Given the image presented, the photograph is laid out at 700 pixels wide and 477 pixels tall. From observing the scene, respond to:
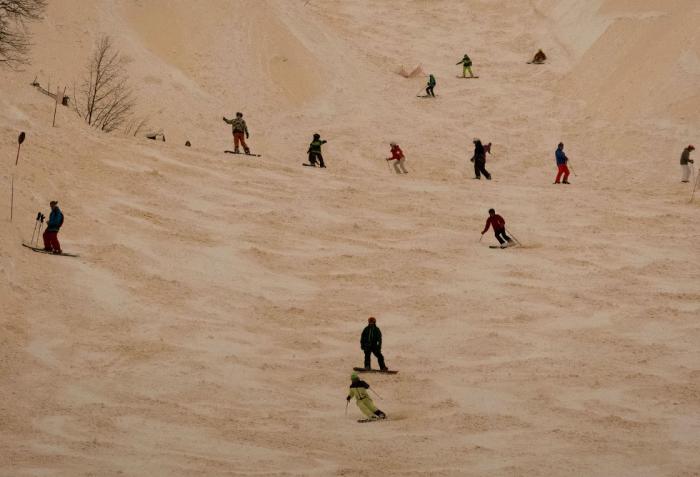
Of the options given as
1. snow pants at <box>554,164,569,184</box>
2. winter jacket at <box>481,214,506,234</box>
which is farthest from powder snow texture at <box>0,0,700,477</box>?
winter jacket at <box>481,214,506,234</box>

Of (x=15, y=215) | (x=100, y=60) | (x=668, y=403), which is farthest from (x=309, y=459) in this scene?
(x=100, y=60)

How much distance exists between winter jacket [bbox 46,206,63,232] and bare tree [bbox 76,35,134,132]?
11099mm

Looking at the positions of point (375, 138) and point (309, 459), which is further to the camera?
point (375, 138)

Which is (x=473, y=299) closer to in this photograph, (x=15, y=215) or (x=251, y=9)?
(x=15, y=215)

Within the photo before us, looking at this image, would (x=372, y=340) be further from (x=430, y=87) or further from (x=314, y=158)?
(x=430, y=87)

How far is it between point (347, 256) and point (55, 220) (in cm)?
660

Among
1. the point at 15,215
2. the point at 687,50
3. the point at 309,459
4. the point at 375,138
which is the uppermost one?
the point at 687,50

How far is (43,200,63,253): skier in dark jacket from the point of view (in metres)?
27.4

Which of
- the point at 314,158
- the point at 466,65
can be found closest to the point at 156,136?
the point at 314,158

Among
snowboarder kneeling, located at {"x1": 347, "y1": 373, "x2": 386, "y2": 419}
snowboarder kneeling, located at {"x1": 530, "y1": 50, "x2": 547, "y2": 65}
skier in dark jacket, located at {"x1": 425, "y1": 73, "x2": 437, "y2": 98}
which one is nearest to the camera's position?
snowboarder kneeling, located at {"x1": 347, "y1": 373, "x2": 386, "y2": 419}

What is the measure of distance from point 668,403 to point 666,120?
881 inches

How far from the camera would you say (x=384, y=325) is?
1050 inches

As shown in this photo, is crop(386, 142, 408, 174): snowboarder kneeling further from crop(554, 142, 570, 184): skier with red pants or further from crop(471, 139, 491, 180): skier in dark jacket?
crop(554, 142, 570, 184): skier with red pants

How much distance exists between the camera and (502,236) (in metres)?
31.8
